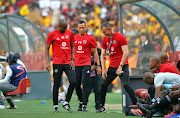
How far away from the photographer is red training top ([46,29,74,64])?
9871 mm

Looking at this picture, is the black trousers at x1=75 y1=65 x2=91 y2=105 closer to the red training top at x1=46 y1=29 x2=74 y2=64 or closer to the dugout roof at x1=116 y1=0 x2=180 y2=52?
the red training top at x1=46 y1=29 x2=74 y2=64

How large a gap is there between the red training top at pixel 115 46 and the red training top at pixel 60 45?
34.2 inches

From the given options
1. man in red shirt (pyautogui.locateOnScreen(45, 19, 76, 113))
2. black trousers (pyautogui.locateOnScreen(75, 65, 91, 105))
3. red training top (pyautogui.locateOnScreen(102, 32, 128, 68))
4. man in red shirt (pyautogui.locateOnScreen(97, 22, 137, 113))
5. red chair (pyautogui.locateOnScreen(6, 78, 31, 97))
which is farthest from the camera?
red chair (pyautogui.locateOnScreen(6, 78, 31, 97))

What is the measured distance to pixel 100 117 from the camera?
8773 millimetres

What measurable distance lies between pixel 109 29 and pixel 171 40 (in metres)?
2.45

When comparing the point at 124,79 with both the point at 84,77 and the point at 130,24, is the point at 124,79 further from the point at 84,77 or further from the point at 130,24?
the point at 130,24

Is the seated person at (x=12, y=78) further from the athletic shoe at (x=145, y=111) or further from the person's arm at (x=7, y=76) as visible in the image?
the athletic shoe at (x=145, y=111)

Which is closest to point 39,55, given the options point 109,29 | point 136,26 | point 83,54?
point 136,26

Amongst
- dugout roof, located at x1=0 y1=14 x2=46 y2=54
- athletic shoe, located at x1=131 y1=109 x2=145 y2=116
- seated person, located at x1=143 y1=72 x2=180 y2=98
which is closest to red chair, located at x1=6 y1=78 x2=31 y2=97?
athletic shoe, located at x1=131 y1=109 x2=145 y2=116

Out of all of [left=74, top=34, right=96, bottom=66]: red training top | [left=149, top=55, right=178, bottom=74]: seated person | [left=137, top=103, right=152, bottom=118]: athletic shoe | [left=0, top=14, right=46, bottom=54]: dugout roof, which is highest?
[left=0, top=14, right=46, bottom=54]: dugout roof

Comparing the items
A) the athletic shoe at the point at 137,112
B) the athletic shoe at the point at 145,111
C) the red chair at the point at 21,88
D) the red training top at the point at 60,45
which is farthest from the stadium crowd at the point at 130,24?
the red chair at the point at 21,88

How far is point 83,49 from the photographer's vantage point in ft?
34.7

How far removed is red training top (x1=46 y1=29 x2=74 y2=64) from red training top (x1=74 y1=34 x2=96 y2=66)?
2.03 feet

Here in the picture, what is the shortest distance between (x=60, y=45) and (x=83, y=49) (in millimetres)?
851
